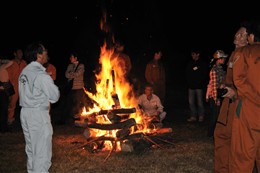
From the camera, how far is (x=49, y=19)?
33.2 metres

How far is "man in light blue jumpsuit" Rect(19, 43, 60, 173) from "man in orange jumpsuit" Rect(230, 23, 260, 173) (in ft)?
8.84

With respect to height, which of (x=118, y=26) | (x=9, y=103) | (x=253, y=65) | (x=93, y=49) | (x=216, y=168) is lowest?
(x=216, y=168)

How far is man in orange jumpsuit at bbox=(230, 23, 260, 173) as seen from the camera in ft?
16.2

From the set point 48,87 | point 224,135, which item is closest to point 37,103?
point 48,87

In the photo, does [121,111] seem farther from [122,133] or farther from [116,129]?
[122,133]

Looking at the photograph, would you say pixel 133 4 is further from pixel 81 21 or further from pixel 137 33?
pixel 81 21

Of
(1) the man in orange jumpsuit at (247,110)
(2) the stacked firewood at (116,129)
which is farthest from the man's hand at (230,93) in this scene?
(2) the stacked firewood at (116,129)

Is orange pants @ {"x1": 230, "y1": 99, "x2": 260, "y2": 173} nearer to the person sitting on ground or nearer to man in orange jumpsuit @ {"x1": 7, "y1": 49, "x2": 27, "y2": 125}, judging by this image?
the person sitting on ground

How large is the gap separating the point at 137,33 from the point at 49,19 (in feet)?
27.9

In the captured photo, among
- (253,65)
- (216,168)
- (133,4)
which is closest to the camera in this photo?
(253,65)

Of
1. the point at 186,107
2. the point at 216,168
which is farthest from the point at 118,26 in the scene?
the point at 216,168

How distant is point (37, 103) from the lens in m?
5.25

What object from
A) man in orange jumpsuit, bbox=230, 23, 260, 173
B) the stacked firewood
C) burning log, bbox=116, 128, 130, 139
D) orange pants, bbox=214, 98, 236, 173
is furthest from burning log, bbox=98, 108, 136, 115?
man in orange jumpsuit, bbox=230, 23, 260, 173

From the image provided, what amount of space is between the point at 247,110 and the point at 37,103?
121 inches
